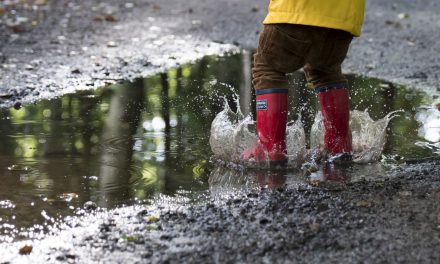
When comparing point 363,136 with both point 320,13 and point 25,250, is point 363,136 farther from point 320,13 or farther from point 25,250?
point 25,250

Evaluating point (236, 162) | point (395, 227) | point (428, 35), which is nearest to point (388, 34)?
point (428, 35)

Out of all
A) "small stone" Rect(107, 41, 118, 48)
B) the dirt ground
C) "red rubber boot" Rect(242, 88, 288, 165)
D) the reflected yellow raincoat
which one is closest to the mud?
the dirt ground

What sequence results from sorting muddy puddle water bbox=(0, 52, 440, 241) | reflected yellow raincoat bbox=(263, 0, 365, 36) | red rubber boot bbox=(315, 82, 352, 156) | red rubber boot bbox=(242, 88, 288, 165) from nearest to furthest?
muddy puddle water bbox=(0, 52, 440, 241)
reflected yellow raincoat bbox=(263, 0, 365, 36)
red rubber boot bbox=(242, 88, 288, 165)
red rubber boot bbox=(315, 82, 352, 156)

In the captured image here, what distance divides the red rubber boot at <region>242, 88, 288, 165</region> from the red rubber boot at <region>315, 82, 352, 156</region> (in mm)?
314

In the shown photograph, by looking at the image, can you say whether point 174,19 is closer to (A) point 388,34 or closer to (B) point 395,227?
(A) point 388,34

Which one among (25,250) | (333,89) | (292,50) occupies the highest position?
(292,50)

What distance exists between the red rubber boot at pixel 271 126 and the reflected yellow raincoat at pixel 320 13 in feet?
1.36

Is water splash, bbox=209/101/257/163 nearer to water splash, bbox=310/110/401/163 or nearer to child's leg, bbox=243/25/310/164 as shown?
child's leg, bbox=243/25/310/164

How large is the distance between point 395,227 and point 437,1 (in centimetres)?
1042

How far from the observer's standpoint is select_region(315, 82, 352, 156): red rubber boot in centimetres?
489

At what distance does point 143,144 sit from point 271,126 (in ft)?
3.42

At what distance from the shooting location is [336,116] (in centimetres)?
492

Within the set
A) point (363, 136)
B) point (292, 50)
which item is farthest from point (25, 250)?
point (363, 136)

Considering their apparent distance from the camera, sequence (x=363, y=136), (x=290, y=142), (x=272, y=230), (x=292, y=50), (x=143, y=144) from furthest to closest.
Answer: (x=143, y=144) < (x=363, y=136) < (x=290, y=142) < (x=292, y=50) < (x=272, y=230)
